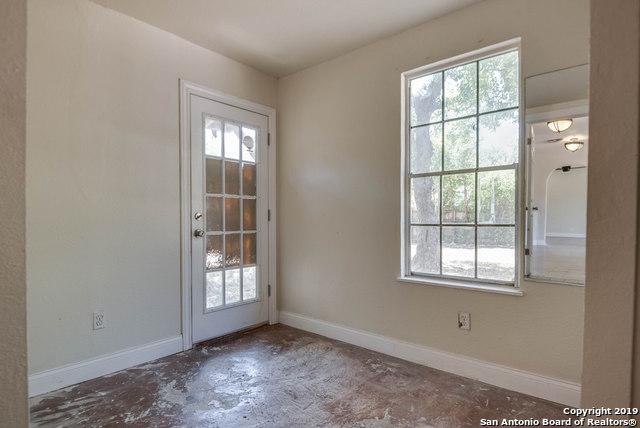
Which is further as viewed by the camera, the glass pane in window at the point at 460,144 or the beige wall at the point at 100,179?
Result: the glass pane in window at the point at 460,144

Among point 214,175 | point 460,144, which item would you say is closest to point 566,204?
point 460,144

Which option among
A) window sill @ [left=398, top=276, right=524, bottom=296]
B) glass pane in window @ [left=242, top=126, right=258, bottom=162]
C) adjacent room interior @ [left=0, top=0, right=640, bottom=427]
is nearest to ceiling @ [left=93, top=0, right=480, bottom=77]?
adjacent room interior @ [left=0, top=0, right=640, bottom=427]

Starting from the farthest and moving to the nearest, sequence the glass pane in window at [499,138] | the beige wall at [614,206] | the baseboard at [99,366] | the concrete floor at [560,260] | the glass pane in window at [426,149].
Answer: the glass pane in window at [426,149]
the glass pane in window at [499,138]
the baseboard at [99,366]
the concrete floor at [560,260]
the beige wall at [614,206]

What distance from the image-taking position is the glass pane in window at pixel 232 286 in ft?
9.98

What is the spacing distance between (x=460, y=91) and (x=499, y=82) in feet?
0.83

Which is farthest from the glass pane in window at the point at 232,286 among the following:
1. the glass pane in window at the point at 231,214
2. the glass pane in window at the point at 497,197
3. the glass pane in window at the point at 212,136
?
the glass pane in window at the point at 497,197

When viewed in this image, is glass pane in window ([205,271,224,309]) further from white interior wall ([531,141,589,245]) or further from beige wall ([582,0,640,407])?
beige wall ([582,0,640,407])

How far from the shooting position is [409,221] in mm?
2646

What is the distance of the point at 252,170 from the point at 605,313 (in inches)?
113

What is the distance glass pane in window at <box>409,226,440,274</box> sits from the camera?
8.27 feet

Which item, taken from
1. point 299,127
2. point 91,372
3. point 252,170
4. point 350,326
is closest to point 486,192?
point 350,326

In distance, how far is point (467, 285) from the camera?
231 cm

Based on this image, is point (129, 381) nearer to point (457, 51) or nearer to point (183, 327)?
point (183, 327)

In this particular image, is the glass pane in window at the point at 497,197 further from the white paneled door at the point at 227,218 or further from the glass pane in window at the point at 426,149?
the white paneled door at the point at 227,218
